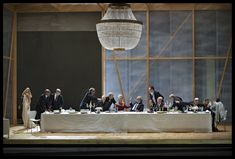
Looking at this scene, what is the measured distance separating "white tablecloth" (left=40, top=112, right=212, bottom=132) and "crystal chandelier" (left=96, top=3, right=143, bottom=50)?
187 centimetres

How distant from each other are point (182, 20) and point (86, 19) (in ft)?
11.0

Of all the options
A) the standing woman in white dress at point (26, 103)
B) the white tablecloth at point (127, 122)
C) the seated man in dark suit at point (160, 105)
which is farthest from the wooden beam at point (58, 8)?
the white tablecloth at point (127, 122)

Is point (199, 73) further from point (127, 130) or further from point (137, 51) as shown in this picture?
point (127, 130)

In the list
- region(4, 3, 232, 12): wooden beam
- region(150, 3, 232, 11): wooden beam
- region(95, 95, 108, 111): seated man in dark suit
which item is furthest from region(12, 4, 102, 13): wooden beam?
region(95, 95, 108, 111): seated man in dark suit

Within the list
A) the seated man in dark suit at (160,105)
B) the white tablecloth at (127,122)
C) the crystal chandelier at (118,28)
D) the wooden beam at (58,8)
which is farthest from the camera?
the wooden beam at (58,8)

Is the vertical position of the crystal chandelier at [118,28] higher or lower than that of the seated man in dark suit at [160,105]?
higher

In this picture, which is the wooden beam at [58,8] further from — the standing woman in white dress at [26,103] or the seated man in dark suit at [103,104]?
the seated man in dark suit at [103,104]

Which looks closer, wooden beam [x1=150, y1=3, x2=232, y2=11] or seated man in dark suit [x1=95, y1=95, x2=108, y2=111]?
seated man in dark suit [x1=95, y1=95, x2=108, y2=111]

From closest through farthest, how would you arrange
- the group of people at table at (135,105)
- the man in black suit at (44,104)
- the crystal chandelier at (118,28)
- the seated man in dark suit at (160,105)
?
the crystal chandelier at (118,28) → the seated man in dark suit at (160,105) → the group of people at table at (135,105) → the man in black suit at (44,104)

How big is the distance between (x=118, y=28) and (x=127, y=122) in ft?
8.06

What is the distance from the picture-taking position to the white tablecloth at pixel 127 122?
461 inches

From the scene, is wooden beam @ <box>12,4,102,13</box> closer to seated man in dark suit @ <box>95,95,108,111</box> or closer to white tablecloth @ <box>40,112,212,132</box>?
seated man in dark suit @ <box>95,95,108,111</box>

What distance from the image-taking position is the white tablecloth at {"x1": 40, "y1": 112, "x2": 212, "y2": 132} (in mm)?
11703

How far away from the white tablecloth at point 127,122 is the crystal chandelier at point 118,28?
1.87m
